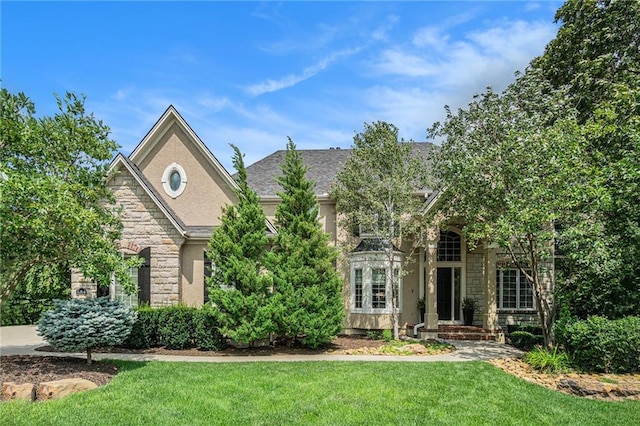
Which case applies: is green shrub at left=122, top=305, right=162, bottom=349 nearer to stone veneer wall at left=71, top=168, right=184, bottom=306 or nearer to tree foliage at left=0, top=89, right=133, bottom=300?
stone veneer wall at left=71, top=168, right=184, bottom=306

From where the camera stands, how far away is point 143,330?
13633 millimetres

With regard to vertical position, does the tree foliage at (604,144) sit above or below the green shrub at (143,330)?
above

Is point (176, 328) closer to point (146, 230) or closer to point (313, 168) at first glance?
point (146, 230)

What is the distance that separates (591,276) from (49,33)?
51.6 ft

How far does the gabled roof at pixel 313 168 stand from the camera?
1918 centimetres

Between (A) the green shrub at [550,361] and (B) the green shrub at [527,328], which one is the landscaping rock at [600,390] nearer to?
(A) the green shrub at [550,361]

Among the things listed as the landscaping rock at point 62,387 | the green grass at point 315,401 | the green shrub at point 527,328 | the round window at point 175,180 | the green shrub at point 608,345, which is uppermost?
the round window at point 175,180

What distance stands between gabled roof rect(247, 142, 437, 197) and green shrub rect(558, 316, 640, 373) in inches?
383

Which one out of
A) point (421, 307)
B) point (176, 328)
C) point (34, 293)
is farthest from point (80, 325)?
point (34, 293)

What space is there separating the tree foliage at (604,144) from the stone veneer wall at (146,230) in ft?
41.4

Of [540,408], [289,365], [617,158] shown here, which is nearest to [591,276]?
[617,158]

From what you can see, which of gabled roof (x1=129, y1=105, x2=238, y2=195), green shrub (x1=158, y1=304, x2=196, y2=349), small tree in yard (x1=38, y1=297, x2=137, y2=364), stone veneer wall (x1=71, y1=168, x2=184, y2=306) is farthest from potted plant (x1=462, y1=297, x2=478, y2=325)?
small tree in yard (x1=38, y1=297, x2=137, y2=364)

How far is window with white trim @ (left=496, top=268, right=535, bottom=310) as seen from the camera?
1881 centimetres

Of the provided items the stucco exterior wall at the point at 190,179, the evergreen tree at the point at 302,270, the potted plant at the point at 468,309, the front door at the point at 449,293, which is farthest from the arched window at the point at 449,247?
the stucco exterior wall at the point at 190,179
